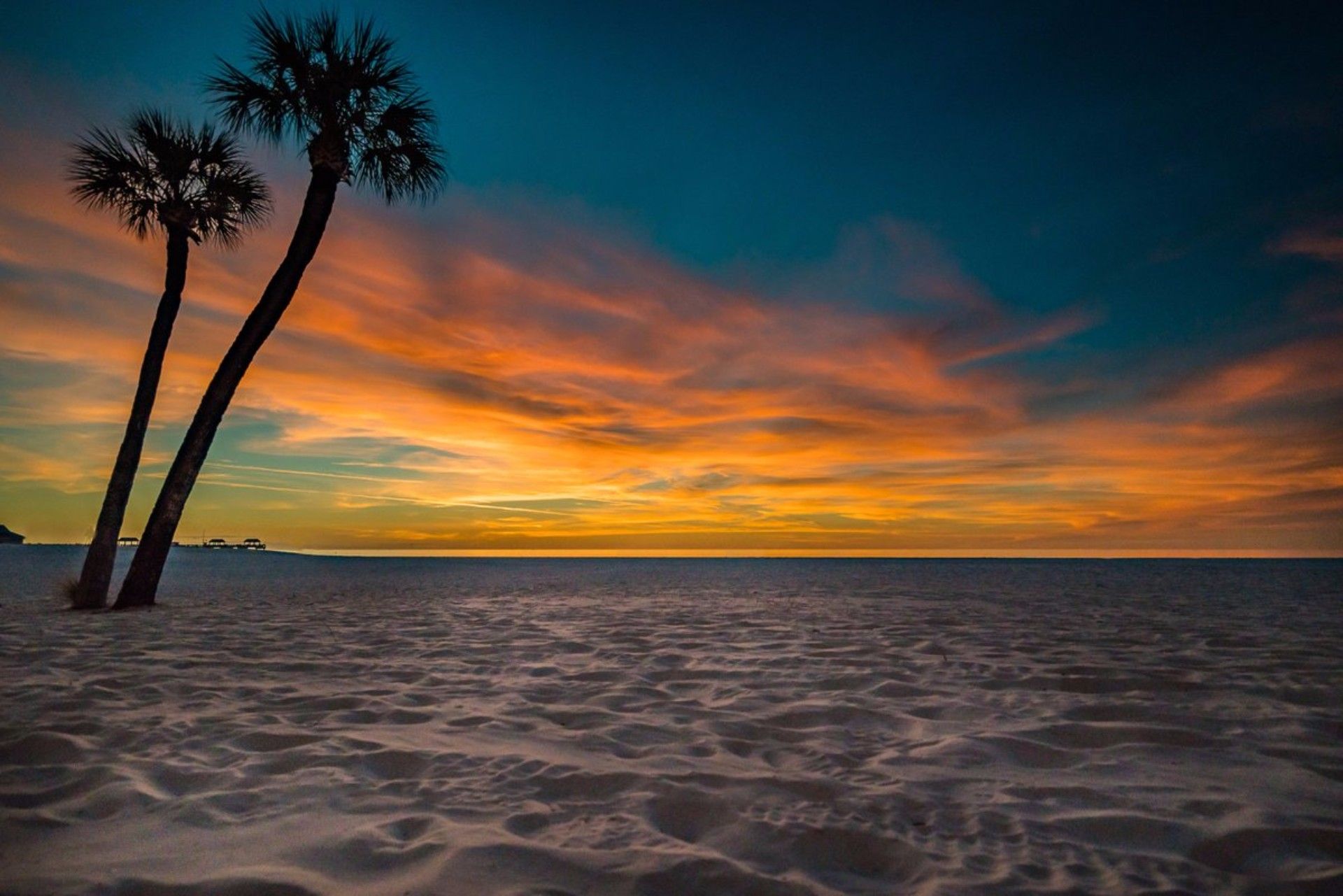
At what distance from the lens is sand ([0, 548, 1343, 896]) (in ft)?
8.21

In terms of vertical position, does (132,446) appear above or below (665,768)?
above

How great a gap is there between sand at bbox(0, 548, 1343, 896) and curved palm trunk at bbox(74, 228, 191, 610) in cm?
385

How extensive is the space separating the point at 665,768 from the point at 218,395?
12.3 m

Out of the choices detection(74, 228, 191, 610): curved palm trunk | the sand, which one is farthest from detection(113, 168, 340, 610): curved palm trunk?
the sand

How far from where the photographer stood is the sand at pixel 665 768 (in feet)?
8.21

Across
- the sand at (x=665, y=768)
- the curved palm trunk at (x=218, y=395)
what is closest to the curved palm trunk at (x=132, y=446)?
the curved palm trunk at (x=218, y=395)

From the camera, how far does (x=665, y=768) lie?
364 cm

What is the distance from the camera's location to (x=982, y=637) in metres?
9.28

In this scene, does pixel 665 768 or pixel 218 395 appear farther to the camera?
pixel 218 395

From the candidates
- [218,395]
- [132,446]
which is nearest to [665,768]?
[218,395]

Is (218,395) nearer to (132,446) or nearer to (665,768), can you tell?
(132,446)

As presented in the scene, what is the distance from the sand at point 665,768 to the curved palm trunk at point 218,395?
145 inches

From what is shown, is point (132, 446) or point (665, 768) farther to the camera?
point (132, 446)

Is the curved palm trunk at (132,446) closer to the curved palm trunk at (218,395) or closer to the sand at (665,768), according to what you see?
the curved palm trunk at (218,395)
